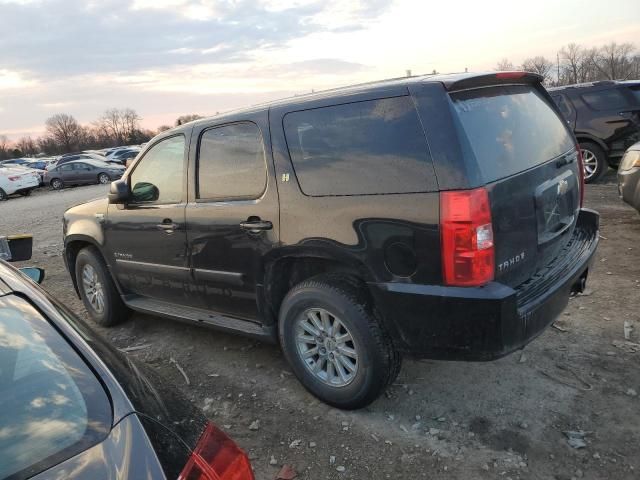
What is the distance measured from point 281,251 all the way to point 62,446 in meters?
2.03

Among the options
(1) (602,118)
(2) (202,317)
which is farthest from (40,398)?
(1) (602,118)

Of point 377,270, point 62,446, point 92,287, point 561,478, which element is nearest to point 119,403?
point 62,446

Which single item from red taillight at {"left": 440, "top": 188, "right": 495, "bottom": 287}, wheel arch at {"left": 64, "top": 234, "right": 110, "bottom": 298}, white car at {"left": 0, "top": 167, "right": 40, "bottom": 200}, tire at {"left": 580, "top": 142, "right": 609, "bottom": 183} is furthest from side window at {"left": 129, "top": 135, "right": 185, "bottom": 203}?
white car at {"left": 0, "top": 167, "right": 40, "bottom": 200}

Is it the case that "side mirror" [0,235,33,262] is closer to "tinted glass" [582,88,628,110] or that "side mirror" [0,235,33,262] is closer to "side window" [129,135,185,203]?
"side window" [129,135,185,203]

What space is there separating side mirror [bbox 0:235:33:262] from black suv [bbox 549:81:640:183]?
9553 mm

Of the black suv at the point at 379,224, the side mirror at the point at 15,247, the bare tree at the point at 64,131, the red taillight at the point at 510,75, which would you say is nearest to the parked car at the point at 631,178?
the black suv at the point at 379,224

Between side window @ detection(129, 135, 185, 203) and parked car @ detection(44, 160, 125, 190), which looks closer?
side window @ detection(129, 135, 185, 203)

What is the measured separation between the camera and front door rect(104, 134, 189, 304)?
4.06 m

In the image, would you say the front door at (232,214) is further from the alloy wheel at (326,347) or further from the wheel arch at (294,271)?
the alloy wheel at (326,347)

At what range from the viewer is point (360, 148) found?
2.96 m

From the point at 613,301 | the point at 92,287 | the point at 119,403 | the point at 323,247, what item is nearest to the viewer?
the point at 119,403

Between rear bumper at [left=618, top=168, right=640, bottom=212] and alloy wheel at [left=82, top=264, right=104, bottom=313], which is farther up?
rear bumper at [left=618, top=168, right=640, bottom=212]

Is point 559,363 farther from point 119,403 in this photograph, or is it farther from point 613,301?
point 119,403

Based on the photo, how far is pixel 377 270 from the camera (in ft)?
9.48
